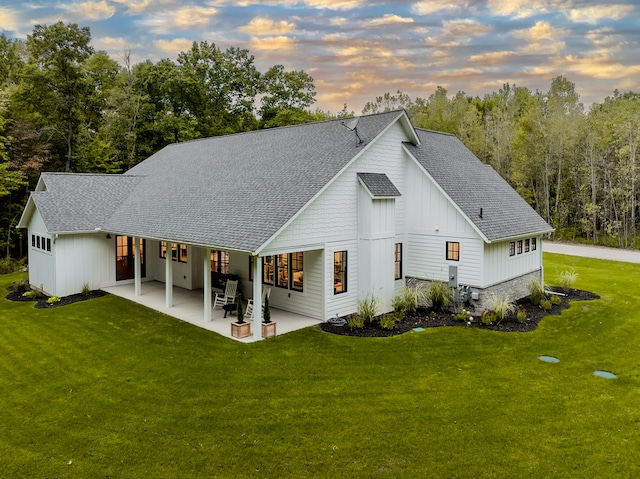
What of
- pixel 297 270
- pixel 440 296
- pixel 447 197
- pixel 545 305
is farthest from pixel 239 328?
pixel 545 305

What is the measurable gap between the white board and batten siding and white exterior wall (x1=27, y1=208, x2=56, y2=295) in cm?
1232

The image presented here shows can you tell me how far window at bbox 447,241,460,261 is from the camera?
13.4 meters

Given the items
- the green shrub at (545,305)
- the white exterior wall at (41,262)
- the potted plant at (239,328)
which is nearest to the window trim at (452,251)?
the green shrub at (545,305)

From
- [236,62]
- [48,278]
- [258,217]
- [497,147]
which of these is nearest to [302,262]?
[258,217]

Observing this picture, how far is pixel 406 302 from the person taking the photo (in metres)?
13.3

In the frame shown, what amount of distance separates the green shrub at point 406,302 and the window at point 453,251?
5.03 feet

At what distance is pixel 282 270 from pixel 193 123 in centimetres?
2185

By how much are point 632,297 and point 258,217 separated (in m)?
14.0

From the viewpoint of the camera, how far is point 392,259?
13.3 m

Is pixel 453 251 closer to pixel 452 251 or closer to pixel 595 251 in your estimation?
pixel 452 251

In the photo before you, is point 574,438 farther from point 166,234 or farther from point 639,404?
point 166,234

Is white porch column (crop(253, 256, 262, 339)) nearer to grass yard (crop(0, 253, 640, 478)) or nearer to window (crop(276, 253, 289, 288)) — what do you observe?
grass yard (crop(0, 253, 640, 478))

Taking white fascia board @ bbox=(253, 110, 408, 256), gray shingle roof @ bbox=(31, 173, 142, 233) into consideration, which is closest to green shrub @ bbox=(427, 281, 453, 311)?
white fascia board @ bbox=(253, 110, 408, 256)

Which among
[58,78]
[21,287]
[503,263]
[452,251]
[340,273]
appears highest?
[58,78]
